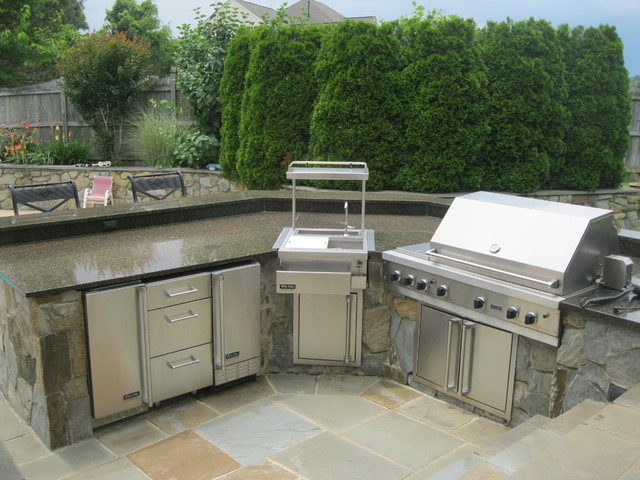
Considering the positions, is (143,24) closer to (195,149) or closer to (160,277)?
(195,149)

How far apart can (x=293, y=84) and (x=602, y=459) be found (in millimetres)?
6152

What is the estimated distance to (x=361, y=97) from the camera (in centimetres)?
688

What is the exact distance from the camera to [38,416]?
3.03 meters

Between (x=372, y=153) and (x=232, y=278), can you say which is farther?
(x=372, y=153)

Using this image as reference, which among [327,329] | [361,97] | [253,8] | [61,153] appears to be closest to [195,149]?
[61,153]

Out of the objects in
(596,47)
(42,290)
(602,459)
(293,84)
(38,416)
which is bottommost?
(38,416)

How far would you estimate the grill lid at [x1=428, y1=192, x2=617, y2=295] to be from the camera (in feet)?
9.29

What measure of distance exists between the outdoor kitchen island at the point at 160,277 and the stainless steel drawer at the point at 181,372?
371mm

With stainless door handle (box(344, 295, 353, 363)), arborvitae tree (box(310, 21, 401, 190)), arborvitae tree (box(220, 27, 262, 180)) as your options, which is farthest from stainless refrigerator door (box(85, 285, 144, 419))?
arborvitae tree (box(220, 27, 262, 180))

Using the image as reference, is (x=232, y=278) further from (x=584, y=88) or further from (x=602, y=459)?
(x=584, y=88)

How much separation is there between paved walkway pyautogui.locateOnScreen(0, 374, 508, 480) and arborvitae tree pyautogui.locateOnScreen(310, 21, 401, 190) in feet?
12.5

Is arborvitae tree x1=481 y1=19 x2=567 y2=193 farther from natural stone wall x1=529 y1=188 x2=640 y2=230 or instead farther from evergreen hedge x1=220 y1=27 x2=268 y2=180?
evergreen hedge x1=220 y1=27 x2=268 y2=180

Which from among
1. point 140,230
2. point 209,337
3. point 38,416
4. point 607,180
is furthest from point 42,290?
point 607,180

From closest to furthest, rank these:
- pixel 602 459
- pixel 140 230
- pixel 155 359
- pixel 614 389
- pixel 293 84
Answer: pixel 602 459, pixel 614 389, pixel 155 359, pixel 140 230, pixel 293 84
